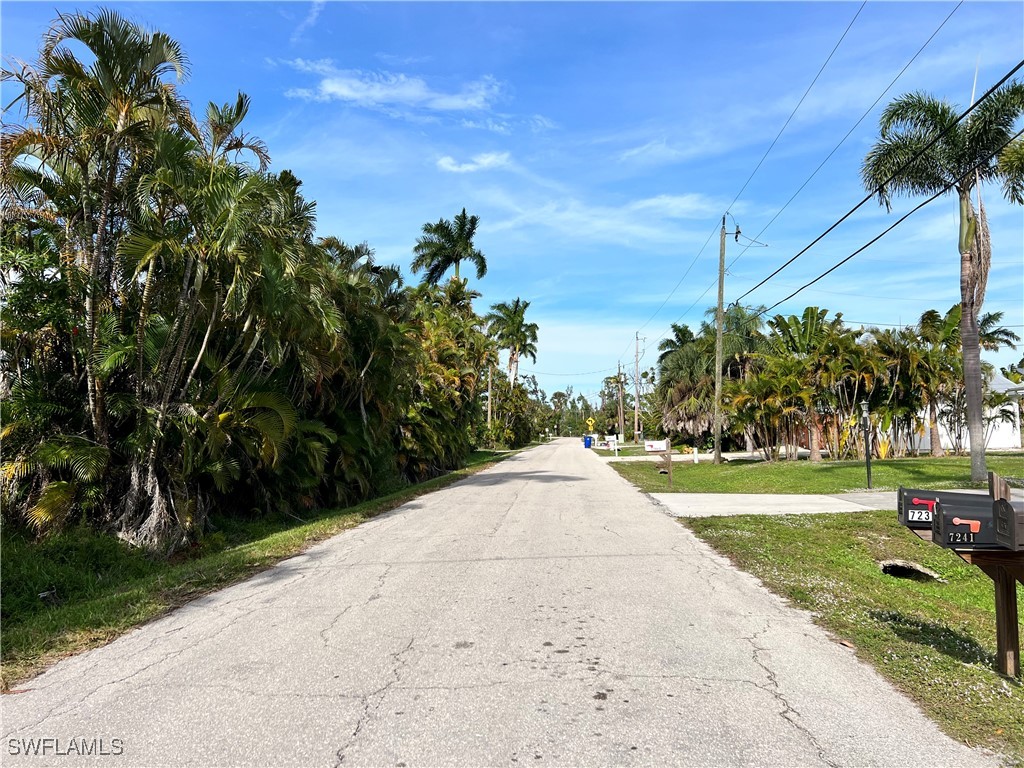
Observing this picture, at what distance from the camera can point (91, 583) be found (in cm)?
852

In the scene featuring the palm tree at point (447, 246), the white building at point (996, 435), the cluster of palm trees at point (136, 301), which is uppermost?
the palm tree at point (447, 246)

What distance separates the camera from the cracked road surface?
3.56 metres

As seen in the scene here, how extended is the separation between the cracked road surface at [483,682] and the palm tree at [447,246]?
125ft

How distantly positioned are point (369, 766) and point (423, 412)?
23.9 meters

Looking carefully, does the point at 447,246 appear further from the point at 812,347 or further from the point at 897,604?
the point at 897,604

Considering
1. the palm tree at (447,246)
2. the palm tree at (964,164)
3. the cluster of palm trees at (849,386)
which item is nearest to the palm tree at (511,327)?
the palm tree at (447,246)

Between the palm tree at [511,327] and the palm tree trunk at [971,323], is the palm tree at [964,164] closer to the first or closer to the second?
the palm tree trunk at [971,323]

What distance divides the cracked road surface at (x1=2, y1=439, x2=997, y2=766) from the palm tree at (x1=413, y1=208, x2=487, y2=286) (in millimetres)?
38010

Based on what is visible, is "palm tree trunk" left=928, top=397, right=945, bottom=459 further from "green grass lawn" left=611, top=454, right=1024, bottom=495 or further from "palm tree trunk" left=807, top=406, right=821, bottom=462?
"green grass lawn" left=611, top=454, right=1024, bottom=495

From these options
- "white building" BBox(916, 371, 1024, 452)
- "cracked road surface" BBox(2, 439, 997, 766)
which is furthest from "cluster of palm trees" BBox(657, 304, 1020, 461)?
"cracked road surface" BBox(2, 439, 997, 766)

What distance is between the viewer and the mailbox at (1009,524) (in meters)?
3.87

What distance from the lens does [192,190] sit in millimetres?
10172

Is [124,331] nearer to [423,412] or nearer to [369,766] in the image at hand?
[369,766]

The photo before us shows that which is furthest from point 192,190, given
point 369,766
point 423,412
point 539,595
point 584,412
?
point 584,412
